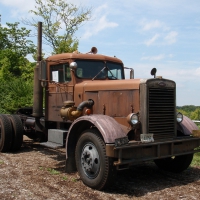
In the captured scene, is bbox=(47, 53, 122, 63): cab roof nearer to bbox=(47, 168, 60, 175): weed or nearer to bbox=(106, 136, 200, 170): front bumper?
bbox=(47, 168, 60, 175): weed

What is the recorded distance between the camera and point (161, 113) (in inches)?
237

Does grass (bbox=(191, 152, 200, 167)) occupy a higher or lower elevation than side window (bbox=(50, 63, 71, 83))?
lower

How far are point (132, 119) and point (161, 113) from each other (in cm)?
65

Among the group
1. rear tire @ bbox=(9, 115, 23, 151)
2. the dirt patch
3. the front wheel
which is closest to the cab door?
rear tire @ bbox=(9, 115, 23, 151)

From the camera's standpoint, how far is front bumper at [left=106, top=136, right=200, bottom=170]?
16.8ft

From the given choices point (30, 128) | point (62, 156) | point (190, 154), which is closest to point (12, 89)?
point (30, 128)

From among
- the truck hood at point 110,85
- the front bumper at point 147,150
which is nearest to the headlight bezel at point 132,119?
the front bumper at point 147,150

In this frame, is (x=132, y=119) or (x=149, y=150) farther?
(x=132, y=119)

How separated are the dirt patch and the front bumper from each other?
0.55 m

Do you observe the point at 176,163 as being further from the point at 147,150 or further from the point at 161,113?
the point at 147,150

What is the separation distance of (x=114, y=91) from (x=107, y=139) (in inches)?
53.2

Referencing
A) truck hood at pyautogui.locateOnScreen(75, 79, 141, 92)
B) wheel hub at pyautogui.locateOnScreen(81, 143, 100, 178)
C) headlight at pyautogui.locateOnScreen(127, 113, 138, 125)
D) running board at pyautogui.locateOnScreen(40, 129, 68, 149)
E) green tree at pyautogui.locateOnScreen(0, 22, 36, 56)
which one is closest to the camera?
wheel hub at pyautogui.locateOnScreen(81, 143, 100, 178)

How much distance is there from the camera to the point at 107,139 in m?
5.20

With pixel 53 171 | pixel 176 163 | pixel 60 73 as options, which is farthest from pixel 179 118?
pixel 60 73
